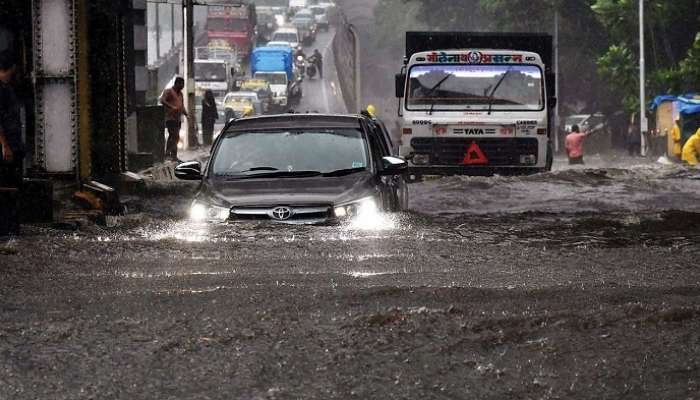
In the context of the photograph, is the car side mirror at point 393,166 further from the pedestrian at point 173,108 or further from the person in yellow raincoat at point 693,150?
the person in yellow raincoat at point 693,150

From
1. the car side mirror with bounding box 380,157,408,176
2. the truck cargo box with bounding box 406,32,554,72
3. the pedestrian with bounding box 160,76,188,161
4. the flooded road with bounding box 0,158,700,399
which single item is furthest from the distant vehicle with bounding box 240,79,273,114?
the flooded road with bounding box 0,158,700,399

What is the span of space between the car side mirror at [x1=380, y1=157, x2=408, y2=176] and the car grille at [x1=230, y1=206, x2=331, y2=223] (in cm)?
108

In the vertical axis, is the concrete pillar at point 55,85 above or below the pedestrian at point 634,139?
above

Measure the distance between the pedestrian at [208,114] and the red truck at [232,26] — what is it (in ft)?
163

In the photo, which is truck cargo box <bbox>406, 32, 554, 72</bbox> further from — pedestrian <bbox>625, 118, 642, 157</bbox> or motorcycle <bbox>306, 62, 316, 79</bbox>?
motorcycle <bbox>306, 62, 316, 79</bbox>

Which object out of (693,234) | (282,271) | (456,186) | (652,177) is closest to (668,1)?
(652,177)

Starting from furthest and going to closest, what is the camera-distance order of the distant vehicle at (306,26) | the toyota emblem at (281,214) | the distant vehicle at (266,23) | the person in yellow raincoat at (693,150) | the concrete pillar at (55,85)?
the distant vehicle at (306,26) < the distant vehicle at (266,23) < the person in yellow raincoat at (693,150) < the concrete pillar at (55,85) < the toyota emblem at (281,214)

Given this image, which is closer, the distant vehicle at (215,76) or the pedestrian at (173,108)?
the pedestrian at (173,108)

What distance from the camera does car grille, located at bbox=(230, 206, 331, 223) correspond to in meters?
12.5

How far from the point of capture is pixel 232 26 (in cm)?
9231

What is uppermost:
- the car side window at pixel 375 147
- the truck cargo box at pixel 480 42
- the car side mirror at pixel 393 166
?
the truck cargo box at pixel 480 42

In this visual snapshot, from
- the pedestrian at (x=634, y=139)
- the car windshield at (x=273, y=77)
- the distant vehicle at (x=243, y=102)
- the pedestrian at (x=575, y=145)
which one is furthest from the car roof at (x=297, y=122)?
the car windshield at (x=273, y=77)

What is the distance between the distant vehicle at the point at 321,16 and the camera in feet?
402

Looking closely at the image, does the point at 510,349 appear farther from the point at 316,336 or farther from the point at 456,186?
the point at 456,186
